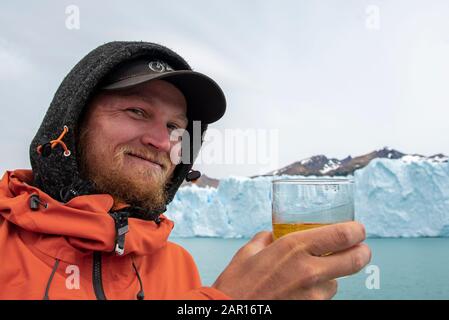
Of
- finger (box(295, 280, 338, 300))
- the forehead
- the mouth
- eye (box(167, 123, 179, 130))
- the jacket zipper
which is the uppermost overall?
the forehead

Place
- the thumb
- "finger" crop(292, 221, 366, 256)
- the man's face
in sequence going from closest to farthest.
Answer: "finger" crop(292, 221, 366, 256)
the thumb
the man's face

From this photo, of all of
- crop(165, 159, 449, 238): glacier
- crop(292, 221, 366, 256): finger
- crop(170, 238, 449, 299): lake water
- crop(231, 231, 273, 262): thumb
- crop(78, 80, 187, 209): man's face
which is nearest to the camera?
crop(292, 221, 366, 256): finger

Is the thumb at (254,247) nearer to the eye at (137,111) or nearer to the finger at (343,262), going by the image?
the finger at (343,262)

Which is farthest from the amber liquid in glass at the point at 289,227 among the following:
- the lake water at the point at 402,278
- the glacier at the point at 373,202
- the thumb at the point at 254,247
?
the glacier at the point at 373,202

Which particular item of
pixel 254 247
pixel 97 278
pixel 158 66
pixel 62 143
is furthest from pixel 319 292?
pixel 158 66

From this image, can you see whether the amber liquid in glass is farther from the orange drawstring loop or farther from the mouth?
the orange drawstring loop

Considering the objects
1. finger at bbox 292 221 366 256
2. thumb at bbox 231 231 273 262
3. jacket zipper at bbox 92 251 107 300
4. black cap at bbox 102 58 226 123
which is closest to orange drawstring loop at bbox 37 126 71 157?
black cap at bbox 102 58 226 123
